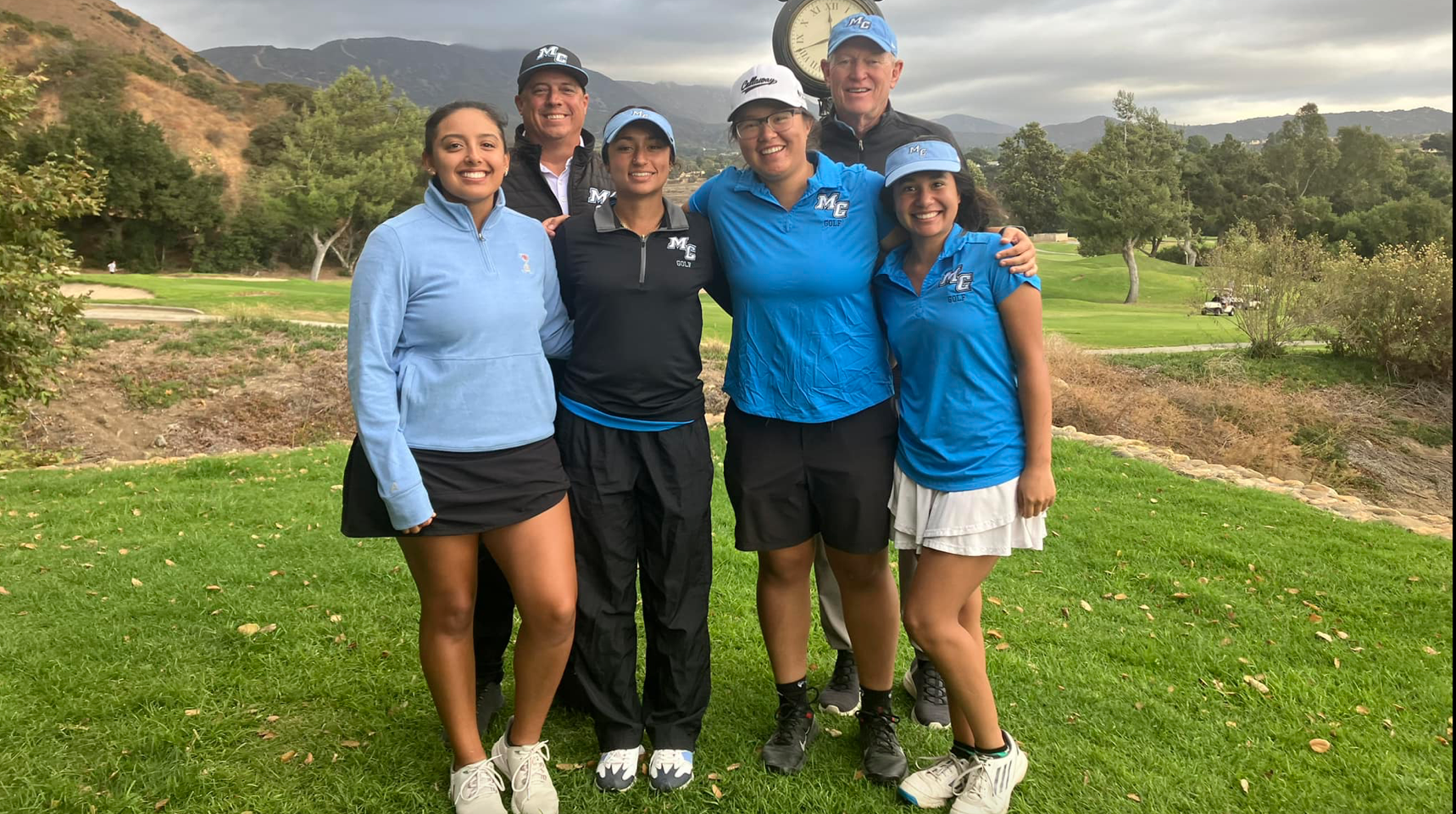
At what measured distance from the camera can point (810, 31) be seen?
478 centimetres

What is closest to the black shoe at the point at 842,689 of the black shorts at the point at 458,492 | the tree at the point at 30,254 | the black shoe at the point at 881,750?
the black shoe at the point at 881,750

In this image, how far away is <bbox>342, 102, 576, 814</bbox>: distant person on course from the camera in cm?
244

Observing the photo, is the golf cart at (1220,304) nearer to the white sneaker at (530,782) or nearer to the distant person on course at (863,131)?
the distant person on course at (863,131)

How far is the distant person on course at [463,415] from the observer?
8.00ft

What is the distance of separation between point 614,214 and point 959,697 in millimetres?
1949

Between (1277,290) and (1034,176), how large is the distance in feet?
128

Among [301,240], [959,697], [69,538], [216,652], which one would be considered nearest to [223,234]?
[301,240]

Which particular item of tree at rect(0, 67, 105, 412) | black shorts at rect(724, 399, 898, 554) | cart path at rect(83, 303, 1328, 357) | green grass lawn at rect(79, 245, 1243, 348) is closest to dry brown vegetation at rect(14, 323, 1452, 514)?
cart path at rect(83, 303, 1328, 357)

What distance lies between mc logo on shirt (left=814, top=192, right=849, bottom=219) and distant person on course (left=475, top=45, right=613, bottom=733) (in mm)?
870

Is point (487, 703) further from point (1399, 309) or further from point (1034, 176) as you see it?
point (1034, 176)

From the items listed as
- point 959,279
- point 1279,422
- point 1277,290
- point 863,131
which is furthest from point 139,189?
point 959,279

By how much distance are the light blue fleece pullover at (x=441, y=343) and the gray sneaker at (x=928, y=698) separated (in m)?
1.98

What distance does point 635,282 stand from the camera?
280cm

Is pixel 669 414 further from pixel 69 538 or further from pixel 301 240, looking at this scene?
pixel 301 240
